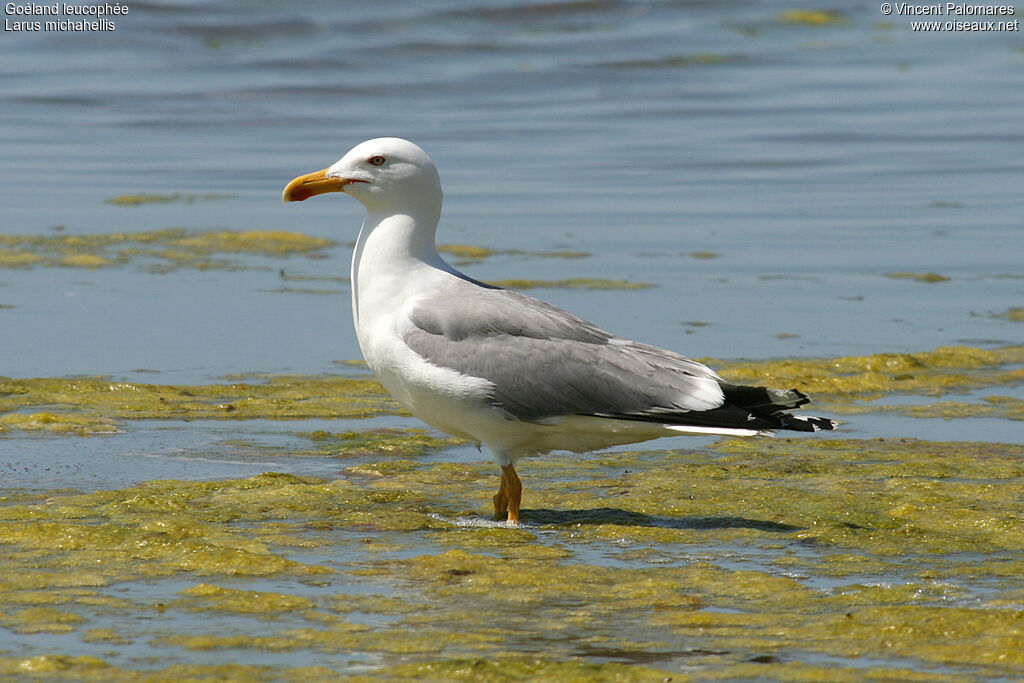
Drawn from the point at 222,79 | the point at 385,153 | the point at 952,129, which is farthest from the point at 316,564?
the point at 222,79

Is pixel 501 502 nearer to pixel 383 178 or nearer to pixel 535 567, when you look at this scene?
pixel 535 567

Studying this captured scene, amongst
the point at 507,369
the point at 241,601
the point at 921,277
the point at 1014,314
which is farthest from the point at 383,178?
the point at 921,277

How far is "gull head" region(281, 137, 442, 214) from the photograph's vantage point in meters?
6.36

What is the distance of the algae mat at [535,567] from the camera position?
4398 millimetres

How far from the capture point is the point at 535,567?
539 centimetres

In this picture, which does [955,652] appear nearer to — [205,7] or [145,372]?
[145,372]

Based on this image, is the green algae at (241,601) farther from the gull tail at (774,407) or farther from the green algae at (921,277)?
the green algae at (921,277)

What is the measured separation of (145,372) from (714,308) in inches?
158

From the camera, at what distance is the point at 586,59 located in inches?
1080

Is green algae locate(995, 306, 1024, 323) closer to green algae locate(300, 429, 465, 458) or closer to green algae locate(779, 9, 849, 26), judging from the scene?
green algae locate(300, 429, 465, 458)

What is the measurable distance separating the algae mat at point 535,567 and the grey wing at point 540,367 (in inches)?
19.2

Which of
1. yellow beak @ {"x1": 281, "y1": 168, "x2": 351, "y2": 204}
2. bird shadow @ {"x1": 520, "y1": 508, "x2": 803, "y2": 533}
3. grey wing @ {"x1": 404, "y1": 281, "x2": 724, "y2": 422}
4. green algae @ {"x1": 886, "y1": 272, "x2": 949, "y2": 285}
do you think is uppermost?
yellow beak @ {"x1": 281, "y1": 168, "x2": 351, "y2": 204}

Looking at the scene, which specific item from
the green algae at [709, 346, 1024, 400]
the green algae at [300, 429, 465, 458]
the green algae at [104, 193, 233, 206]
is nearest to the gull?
the green algae at [300, 429, 465, 458]

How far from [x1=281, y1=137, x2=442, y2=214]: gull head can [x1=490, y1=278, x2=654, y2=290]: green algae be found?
4.80 meters
